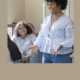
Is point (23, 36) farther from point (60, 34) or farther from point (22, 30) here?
point (60, 34)

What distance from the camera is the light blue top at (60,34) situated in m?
0.85

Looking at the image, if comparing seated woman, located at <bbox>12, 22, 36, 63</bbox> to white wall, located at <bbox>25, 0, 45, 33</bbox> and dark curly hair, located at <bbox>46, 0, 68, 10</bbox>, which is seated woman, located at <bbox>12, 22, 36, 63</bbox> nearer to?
white wall, located at <bbox>25, 0, 45, 33</bbox>

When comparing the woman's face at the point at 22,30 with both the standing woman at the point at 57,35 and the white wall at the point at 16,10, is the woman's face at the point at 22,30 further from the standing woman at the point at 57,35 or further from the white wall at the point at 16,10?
the standing woman at the point at 57,35

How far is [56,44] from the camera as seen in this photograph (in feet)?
2.93

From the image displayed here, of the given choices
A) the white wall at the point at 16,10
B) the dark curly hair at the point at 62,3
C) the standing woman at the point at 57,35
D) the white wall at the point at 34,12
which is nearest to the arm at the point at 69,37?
the standing woman at the point at 57,35

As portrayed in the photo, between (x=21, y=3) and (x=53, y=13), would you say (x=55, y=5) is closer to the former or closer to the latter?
(x=53, y=13)

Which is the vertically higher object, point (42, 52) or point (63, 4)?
point (63, 4)

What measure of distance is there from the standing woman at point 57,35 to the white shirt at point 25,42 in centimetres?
13

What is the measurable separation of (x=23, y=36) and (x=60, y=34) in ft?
1.19

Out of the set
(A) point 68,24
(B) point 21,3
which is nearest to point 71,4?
(A) point 68,24

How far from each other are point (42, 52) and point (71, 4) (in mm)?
448

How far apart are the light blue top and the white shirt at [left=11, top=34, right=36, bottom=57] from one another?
0.15 metres

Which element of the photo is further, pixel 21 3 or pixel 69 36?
pixel 21 3

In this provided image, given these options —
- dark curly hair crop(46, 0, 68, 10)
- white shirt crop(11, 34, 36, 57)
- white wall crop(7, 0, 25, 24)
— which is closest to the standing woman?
dark curly hair crop(46, 0, 68, 10)
